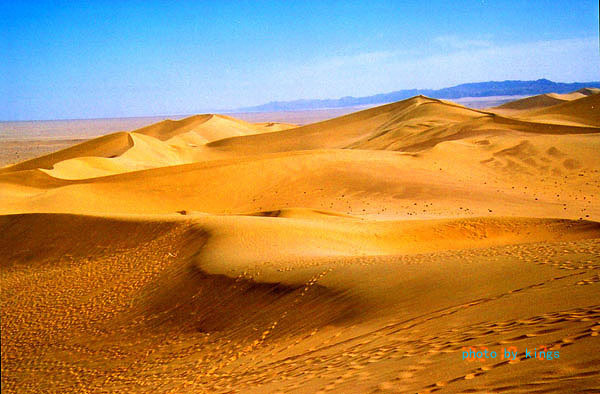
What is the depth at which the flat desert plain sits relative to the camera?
16.3 ft

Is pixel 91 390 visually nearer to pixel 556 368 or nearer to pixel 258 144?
pixel 556 368

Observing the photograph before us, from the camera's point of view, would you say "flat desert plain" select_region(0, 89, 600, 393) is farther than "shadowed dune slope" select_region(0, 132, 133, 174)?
No

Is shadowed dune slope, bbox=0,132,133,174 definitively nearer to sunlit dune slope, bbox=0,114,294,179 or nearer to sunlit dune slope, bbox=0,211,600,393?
sunlit dune slope, bbox=0,114,294,179

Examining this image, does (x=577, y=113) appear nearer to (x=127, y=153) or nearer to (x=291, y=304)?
(x=127, y=153)

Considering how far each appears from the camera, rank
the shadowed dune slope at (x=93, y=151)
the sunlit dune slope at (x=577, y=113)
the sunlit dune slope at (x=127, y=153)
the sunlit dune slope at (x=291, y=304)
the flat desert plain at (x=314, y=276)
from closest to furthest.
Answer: the sunlit dune slope at (x=291, y=304), the flat desert plain at (x=314, y=276), the sunlit dune slope at (x=127, y=153), the shadowed dune slope at (x=93, y=151), the sunlit dune slope at (x=577, y=113)

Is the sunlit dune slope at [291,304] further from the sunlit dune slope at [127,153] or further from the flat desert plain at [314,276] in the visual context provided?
the sunlit dune slope at [127,153]

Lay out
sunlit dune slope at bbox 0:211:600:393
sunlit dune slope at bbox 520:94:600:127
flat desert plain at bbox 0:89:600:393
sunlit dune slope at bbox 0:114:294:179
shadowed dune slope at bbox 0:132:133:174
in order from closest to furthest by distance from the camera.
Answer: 1. sunlit dune slope at bbox 0:211:600:393
2. flat desert plain at bbox 0:89:600:393
3. sunlit dune slope at bbox 0:114:294:179
4. shadowed dune slope at bbox 0:132:133:174
5. sunlit dune slope at bbox 520:94:600:127

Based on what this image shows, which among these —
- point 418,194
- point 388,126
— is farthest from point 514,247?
point 388,126

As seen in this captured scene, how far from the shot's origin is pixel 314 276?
8.84m

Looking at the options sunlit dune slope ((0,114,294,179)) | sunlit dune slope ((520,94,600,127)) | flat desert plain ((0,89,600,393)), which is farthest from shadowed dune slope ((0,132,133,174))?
sunlit dune slope ((520,94,600,127))

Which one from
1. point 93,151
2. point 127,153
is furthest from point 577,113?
point 93,151

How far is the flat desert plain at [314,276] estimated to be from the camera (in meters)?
4.98

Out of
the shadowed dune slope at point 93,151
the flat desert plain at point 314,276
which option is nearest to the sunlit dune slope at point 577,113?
the flat desert plain at point 314,276

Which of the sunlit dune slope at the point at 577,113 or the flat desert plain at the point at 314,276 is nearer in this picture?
the flat desert plain at the point at 314,276
